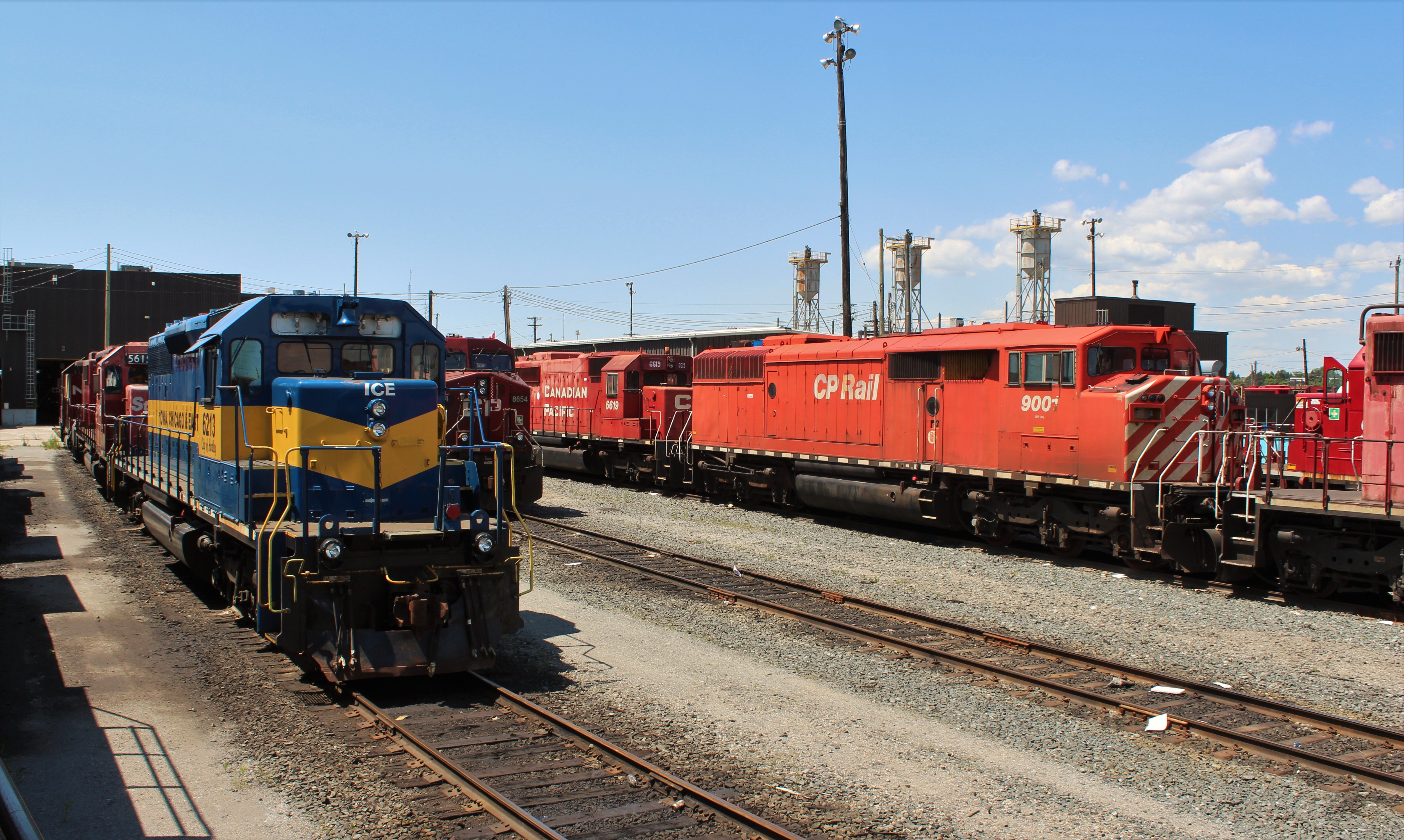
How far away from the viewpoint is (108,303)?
45.5 metres

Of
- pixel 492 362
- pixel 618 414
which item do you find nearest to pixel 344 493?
pixel 492 362

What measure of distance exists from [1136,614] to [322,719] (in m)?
8.38

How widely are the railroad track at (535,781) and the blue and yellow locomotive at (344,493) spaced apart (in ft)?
1.66

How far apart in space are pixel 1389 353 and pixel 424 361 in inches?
415

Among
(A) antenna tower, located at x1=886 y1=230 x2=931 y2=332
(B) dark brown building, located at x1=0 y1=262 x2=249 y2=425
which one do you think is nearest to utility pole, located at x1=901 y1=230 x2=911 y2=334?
(A) antenna tower, located at x1=886 y1=230 x2=931 y2=332

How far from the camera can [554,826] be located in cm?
504

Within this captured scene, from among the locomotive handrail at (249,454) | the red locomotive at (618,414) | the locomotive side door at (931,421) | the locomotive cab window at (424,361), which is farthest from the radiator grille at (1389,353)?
the red locomotive at (618,414)

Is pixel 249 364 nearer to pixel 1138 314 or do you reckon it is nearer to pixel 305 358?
pixel 305 358

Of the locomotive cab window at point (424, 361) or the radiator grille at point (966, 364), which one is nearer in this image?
the locomotive cab window at point (424, 361)

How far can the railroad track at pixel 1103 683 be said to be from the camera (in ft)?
20.7

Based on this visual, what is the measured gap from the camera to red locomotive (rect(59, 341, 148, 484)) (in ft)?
58.4

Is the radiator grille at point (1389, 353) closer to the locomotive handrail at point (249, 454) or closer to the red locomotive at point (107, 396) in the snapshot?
the locomotive handrail at point (249, 454)

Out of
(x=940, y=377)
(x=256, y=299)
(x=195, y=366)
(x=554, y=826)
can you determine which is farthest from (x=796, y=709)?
(x=940, y=377)

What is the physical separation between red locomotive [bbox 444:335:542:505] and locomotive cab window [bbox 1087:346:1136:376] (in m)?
8.77
